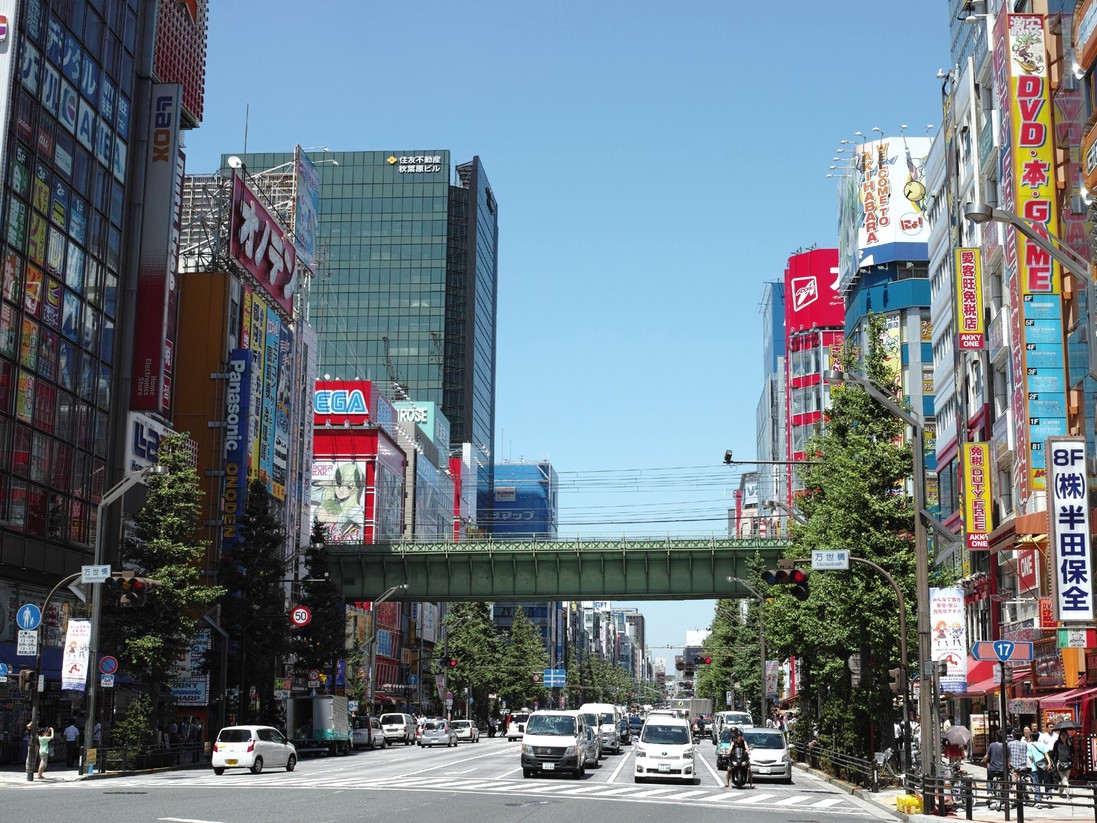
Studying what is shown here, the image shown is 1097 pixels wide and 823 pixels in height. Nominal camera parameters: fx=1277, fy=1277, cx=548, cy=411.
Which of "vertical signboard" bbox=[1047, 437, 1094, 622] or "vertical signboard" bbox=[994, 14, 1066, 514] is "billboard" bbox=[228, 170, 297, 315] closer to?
"vertical signboard" bbox=[994, 14, 1066, 514]

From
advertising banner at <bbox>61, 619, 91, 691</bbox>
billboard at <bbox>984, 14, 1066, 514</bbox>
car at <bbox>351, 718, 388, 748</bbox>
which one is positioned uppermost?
billboard at <bbox>984, 14, 1066, 514</bbox>

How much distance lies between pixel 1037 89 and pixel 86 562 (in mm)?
42769

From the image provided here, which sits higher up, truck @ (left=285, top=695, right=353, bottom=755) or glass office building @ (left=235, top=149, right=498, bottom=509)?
glass office building @ (left=235, top=149, right=498, bottom=509)

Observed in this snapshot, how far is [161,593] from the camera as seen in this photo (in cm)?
4806

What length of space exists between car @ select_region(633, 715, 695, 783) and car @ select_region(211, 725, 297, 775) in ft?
42.6

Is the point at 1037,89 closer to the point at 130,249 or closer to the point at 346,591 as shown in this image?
the point at 130,249

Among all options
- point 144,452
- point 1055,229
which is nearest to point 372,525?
point 144,452

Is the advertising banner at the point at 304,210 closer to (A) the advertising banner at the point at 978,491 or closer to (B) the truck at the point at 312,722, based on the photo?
(B) the truck at the point at 312,722

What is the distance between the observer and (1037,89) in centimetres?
4681

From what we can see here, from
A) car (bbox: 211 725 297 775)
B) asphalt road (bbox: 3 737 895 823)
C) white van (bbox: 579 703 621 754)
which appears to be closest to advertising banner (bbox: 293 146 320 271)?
white van (bbox: 579 703 621 754)

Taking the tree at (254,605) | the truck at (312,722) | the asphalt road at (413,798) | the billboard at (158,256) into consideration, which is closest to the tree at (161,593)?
the asphalt road at (413,798)

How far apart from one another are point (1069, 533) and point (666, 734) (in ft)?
54.4

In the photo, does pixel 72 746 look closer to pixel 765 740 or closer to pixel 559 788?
pixel 559 788

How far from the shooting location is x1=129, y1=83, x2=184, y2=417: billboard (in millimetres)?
60312
